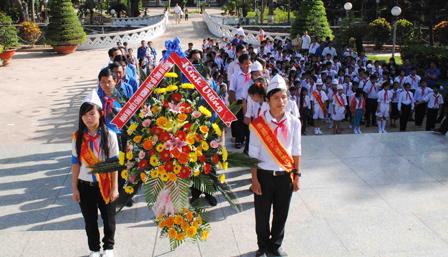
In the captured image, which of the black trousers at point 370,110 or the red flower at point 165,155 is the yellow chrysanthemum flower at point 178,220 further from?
the black trousers at point 370,110

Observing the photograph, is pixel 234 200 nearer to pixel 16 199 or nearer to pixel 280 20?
pixel 16 199

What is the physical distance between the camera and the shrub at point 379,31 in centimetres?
2355

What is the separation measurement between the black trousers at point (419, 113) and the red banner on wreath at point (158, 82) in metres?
8.59

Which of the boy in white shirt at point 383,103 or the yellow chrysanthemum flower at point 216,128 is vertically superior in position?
the yellow chrysanthemum flower at point 216,128

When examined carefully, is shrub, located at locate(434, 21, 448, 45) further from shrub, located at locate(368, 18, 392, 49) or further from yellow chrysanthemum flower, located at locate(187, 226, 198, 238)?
yellow chrysanthemum flower, located at locate(187, 226, 198, 238)

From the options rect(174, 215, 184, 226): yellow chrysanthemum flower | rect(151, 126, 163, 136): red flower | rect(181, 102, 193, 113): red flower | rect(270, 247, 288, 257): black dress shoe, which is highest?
rect(181, 102, 193, 113): red flower

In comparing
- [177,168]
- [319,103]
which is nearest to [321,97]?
[319,103]

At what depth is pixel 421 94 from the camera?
1089cm

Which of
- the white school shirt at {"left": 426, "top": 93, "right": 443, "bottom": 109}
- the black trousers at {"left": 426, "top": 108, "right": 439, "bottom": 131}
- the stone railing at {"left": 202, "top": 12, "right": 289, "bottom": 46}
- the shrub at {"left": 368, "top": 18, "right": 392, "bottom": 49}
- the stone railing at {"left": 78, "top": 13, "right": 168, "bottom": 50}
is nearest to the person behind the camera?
the white school shirt at {"left": 426, "top": 93, "right": 443, "bottom": 109}

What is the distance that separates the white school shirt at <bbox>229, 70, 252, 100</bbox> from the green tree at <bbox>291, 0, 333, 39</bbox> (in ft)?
54.2

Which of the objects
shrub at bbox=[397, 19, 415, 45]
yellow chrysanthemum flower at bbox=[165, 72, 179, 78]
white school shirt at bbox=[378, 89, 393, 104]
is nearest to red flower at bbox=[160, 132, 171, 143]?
yellow chrysanthemum flower at bbox=[165, 72, 179, 78]

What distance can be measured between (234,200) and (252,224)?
4.49ft

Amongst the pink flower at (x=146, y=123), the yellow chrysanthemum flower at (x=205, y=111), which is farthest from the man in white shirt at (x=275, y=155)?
the pink flower at (x=146, y=123)

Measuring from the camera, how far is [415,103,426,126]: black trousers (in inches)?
436
